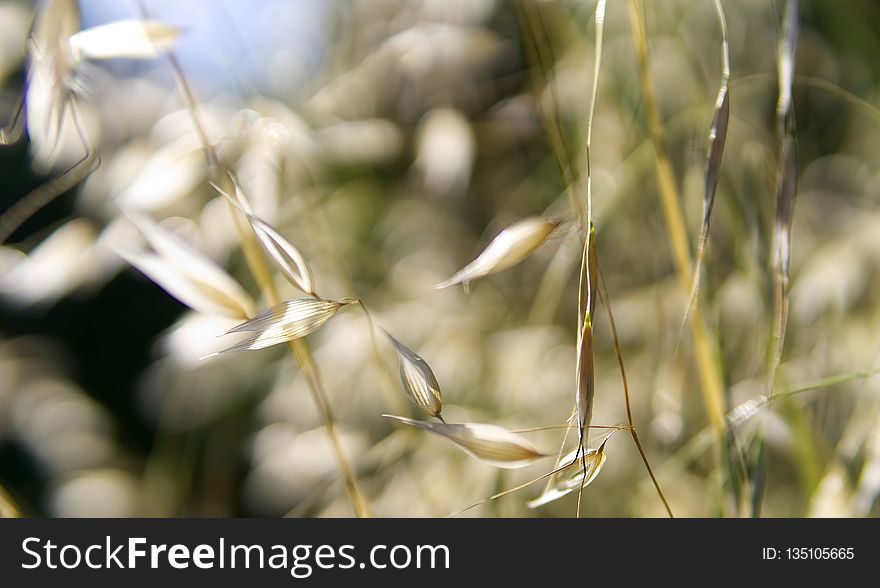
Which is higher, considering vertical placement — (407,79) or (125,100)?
(407,79)

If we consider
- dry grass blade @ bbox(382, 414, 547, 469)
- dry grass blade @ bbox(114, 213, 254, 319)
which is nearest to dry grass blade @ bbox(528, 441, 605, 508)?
dry grass blade @ bbox(382, 414, 547, 469)

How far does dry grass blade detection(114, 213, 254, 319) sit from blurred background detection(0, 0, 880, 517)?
51 millimetres

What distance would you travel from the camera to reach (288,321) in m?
0.22

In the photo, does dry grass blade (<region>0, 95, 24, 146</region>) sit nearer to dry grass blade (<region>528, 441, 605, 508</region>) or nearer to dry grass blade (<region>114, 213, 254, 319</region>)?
dry grass blade (<region>114, 213, 254, 319</region>)

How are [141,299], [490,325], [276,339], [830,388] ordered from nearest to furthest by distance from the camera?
[276,339] → [830,388] → [490,325] → [141,299]

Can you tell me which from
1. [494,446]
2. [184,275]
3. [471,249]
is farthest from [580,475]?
[471,249]

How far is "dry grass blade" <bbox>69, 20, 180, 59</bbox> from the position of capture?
26 centimetres

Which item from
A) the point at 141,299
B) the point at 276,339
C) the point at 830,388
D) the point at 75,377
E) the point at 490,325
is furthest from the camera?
the point at 141,299

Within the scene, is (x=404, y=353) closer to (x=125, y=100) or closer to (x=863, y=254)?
(x=863, y=254)

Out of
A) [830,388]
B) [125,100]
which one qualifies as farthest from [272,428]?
[830,388]

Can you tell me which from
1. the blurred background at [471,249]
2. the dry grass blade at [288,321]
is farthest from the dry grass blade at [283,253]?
the blurred background at [471,249]

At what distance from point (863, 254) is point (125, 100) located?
0.69 metres

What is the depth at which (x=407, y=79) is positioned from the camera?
83cm

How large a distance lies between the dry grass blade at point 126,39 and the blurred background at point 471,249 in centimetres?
1
